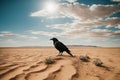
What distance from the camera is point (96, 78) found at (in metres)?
3.86

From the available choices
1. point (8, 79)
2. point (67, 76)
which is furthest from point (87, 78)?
point (8, 79)

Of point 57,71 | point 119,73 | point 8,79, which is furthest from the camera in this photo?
point 119,73

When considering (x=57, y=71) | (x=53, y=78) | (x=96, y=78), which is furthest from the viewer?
(x=57, y=71)

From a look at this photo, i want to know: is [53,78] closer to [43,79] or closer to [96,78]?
[43,79]

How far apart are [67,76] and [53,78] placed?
1.51 feet

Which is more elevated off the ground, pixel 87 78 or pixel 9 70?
pixel 9 70

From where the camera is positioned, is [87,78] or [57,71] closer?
[87,78]

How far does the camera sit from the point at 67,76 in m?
3.80

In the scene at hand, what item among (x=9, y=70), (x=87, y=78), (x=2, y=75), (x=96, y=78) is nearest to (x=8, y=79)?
(x=2, y=75)

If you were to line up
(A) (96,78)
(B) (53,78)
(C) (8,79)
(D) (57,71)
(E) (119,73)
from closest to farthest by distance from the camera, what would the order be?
(C) (8,79)
(B) (53,78)
(A) (96,78)
(D) (57,71)
(E) (119,73)

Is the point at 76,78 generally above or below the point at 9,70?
below

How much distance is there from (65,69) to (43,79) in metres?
1.15

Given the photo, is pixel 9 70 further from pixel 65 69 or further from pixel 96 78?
pixel 96 78

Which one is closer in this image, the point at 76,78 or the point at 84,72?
the point at 76,78
